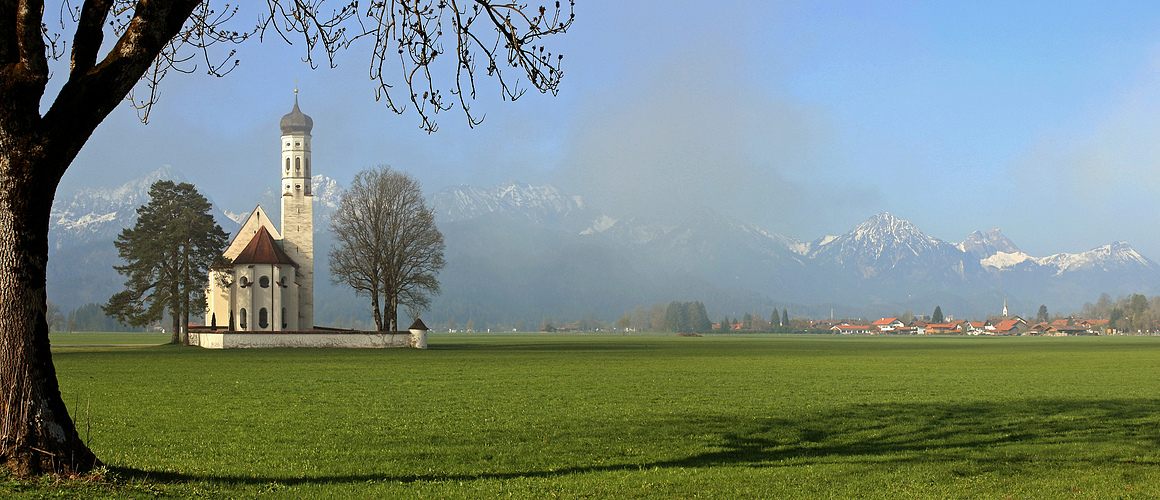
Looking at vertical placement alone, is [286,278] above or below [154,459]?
above

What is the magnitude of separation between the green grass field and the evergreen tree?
37976 millimetres

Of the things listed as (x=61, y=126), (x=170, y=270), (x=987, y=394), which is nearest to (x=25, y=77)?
(x=61, y=126)

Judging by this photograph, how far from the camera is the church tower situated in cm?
8125

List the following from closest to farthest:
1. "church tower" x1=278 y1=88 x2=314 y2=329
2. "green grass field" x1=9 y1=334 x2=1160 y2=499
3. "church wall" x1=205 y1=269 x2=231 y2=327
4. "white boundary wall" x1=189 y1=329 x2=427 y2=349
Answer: "green grass field" x1=9 y1=334 x2=1160 y2=499 → "white boundary wall" x1=189 y1=329 x2=427 y2=349 → "church wall" x1=205 y1=269 x2=231 y2=327 → "church tower" x1=278 y1=88 x2=314 y2=329

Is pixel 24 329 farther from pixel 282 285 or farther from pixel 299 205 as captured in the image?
pixel 299 205

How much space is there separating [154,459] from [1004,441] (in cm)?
1449

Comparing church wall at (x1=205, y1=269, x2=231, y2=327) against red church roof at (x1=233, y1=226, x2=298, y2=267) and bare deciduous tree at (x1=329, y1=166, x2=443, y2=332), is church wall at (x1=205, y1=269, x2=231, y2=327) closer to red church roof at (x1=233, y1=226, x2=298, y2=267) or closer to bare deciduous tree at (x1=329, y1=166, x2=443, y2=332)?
red church roof at (x1=233, y1=226, x2=298, y2=267)

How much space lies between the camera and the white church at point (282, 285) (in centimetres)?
6194

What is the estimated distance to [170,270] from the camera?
6731 centimetres

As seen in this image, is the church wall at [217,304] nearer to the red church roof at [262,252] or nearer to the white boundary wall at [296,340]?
the red church roof at [262,252]

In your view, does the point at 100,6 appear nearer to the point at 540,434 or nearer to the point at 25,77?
the point at 25,77

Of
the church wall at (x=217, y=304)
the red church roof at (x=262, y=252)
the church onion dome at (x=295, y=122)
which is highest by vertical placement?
the church onion dome at (x=295, y=122)

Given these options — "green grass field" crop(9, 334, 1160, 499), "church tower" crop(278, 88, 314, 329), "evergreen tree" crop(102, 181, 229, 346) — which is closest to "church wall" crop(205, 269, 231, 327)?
"church tower" crop(278, 88, 314, 329)

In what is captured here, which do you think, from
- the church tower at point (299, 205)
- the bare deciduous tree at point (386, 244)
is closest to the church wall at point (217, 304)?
the church tower at point (299, 205)
